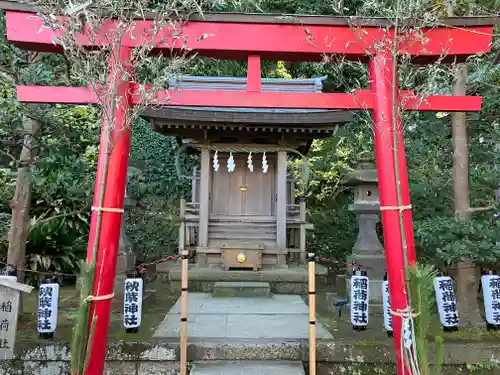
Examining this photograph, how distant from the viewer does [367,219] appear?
7160 mm

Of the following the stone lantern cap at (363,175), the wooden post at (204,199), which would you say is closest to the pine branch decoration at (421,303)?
the stone lantern cap at (363,175)

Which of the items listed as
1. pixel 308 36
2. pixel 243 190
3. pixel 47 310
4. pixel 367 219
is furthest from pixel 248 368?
pixel 243 190

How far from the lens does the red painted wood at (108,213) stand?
10.6 feet

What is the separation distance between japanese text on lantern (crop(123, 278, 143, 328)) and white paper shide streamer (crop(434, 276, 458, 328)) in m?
3.52

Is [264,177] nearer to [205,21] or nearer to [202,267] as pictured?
[202,267]

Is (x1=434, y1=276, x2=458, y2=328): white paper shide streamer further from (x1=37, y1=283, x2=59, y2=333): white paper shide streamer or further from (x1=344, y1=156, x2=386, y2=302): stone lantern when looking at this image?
(x1=37, y1=283, x2=59, y2=333): white paper shide streamer

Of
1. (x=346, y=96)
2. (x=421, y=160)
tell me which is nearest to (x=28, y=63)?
(x=346, y=96)

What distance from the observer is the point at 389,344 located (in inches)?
174

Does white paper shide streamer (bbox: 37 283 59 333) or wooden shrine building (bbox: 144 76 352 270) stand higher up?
wooden shrine building (bbox: 144 76 352 270)

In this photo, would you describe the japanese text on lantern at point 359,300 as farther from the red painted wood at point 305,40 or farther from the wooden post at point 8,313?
the wooden post at point 8,313

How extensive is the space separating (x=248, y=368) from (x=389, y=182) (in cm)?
236

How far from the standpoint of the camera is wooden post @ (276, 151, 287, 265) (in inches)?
361

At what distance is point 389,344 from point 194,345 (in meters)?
2.13

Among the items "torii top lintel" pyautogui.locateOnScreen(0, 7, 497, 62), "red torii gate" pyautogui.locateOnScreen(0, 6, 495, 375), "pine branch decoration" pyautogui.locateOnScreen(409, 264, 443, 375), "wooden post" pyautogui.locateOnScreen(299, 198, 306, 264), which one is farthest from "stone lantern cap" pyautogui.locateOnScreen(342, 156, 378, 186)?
"pine branch decoration" pyautogui.locateOnScreen(409, 264, 443, 375)
